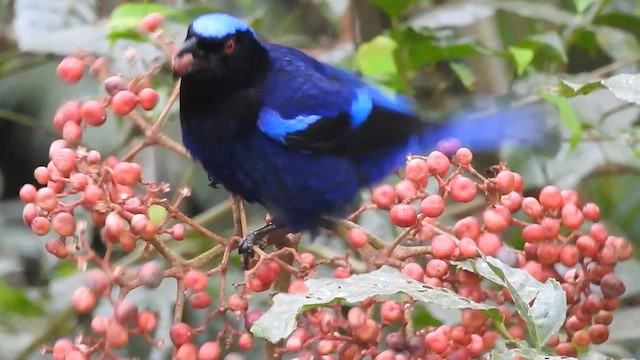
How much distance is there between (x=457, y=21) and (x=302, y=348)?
35.9 inches

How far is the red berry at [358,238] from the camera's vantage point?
1053 mm

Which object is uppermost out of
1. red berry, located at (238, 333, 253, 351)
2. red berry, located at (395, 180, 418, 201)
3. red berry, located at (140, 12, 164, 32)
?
red berry, located at (140, 12, 164, 32)

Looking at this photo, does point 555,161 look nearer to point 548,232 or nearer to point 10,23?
point 548,232

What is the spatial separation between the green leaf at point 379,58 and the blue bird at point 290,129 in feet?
0.71

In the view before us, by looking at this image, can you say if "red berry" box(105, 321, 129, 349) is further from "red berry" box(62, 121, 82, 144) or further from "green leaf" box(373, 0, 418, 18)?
"green leaf" box(373, 0, 418, 18)

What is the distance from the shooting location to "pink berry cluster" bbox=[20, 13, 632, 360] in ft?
3.16

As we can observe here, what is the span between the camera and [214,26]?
1.32 meters

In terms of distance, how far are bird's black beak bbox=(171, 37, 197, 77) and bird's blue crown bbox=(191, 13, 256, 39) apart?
0.02 m

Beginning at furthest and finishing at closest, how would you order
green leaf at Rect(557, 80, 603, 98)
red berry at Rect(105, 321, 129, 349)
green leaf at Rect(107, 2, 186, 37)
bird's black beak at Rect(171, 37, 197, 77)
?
green leaf at Rect(107, 2, 186, 37)
bird's black beak at Rect(171, 37, 197, 77)
green leaf at Rect(557, 80, 603, 98)
red berry at Rect(105, 321, 129, 349)

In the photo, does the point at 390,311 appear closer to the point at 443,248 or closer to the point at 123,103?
the point at 443,248

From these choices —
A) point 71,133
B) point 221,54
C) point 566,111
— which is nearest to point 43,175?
point 71,133

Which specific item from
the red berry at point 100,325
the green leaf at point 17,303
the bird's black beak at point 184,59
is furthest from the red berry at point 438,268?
the green leaf at point 17,303

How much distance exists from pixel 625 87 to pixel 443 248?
267 millimetres

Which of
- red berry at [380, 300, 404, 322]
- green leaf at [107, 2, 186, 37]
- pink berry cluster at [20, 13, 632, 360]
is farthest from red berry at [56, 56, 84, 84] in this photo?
red berry at [380, 300, 404, 322]
